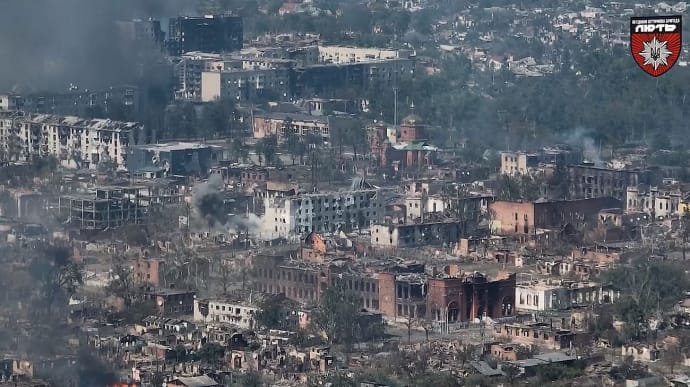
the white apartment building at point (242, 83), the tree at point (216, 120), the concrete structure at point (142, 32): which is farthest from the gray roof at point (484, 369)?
the concrete structure at point (142, 32)

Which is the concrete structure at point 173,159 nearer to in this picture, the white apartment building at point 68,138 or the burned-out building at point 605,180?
the white apartment building at point 68,138

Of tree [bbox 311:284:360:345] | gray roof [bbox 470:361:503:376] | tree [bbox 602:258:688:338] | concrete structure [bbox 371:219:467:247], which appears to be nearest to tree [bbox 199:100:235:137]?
concrete structure [bbox 371:219:467:247]

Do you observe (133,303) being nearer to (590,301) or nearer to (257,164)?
(590,301)

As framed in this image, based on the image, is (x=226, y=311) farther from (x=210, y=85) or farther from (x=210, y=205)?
(x=210, y=85)

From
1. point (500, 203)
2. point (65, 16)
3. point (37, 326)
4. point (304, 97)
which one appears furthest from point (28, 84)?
point (37, 326)

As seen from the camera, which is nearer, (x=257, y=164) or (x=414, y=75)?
(x=257, y=164)
